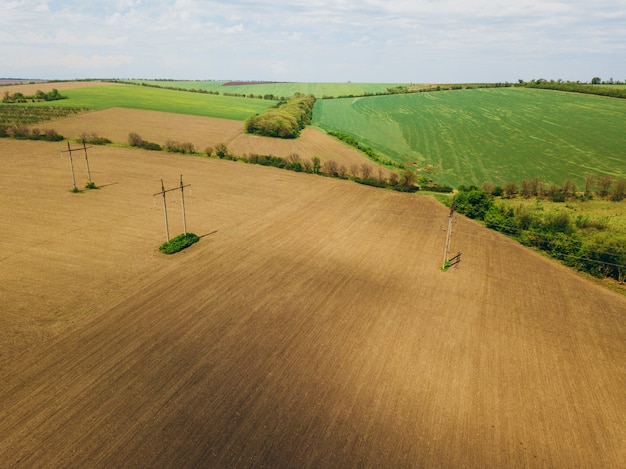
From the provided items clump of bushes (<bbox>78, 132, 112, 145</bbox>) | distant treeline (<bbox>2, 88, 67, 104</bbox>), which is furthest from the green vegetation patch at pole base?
distant treeline (<bbox>2, 88, 67, 104</bbox>)

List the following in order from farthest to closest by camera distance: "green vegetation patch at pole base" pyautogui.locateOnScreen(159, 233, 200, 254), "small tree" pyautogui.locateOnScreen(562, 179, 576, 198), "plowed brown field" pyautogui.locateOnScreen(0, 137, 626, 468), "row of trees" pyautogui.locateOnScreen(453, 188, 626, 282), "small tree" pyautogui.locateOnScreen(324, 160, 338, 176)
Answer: "small tree" pyautogui.locateOnScreen(324, 160, 338, 176) < "small tree" pyautogui.locateOnScreen(562, 179, 576, 198) < "green vegetation patch at pole base" pyautogui.locateOnScreen(159, 233, 200, 254) < "row of trees" pyautogui.locateOnScreen(453, 188, 626, 282) < "plowed brown field" pyautogui.locateOnScreen(0, 137, 626, 468)

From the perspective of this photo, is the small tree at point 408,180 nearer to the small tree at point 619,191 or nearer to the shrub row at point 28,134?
the small tree at point 619,191

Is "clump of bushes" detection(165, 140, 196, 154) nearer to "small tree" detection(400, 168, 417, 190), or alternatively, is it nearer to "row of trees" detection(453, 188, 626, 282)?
"small tree" detection(400, 168, 417, 190)

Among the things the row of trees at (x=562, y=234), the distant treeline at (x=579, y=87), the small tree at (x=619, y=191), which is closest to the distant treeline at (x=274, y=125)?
the row of trees at (x=562, y=234)

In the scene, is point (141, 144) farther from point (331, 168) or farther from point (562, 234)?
point (562, 234)

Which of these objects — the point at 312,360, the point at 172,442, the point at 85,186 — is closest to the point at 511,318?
the point at 312,360

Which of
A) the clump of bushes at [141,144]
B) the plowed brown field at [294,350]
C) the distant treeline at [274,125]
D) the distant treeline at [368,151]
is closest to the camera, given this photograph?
the plowed brown field at [294,350]
